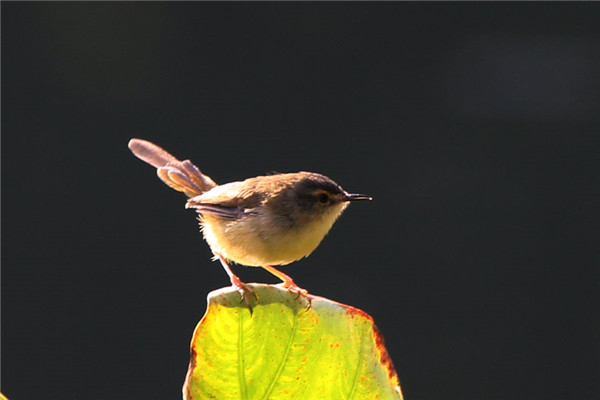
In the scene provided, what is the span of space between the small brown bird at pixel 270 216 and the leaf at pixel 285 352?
643mm

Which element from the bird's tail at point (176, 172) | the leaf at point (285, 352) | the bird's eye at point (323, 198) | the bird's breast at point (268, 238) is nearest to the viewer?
the leaf at point (285, 352)

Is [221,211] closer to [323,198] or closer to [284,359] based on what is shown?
[323,198]

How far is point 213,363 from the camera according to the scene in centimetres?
113

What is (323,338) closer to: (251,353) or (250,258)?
(251,353)

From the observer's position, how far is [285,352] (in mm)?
1153

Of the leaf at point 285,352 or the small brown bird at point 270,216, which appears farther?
the small brown bird at point 270,216

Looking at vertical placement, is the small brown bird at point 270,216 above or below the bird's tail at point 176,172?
below

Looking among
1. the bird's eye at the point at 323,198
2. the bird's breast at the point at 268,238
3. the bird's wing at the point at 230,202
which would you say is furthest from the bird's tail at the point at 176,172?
the bird's eye at the point at 323,198

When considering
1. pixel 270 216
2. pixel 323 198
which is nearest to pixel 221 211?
pixel 270 216

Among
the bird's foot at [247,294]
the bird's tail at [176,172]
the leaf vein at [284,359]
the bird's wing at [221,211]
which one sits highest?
the bird's tail at [176,172]

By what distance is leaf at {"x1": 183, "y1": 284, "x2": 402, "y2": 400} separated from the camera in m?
1.10

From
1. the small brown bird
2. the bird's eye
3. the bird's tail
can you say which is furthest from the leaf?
the bird's tail

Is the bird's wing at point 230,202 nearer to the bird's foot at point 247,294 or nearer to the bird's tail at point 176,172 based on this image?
the bird's tail at point 176,172

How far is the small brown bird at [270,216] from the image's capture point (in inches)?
74.7
